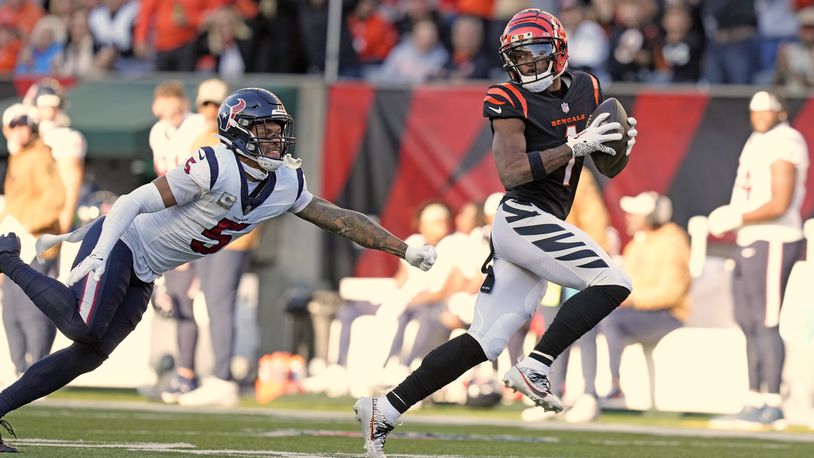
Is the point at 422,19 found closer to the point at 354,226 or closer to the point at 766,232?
the point at 766,232

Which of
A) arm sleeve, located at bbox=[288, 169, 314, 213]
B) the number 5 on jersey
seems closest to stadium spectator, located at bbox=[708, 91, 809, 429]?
arm sleeve, located at bbox=[288, 169, 314, 213]

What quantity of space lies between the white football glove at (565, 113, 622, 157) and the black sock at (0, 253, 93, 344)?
201 centimetres

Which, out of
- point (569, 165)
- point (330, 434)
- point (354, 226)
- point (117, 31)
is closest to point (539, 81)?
point (569, 165)

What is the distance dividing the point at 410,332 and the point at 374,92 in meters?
1.75

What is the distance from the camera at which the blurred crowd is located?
1083 centimetres

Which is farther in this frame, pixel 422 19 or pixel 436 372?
pixel 422 19

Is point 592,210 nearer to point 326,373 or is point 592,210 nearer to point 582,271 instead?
point 326,373

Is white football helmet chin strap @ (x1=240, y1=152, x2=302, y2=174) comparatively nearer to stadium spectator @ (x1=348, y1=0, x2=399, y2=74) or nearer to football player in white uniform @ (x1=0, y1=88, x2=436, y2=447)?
football player in white uniform @ (x1=0, y1=88, x2=436, y2=447)

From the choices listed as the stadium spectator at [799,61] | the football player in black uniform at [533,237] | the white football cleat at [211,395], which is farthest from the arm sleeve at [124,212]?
the stadium spectator at [799,61]

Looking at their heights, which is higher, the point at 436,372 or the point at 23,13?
the point at 23,13

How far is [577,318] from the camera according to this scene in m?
5.38

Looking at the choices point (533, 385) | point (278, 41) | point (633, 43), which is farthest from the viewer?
point (278, 41)

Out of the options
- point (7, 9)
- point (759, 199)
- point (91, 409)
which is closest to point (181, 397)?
point (91, 409)

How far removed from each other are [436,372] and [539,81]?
123cm
